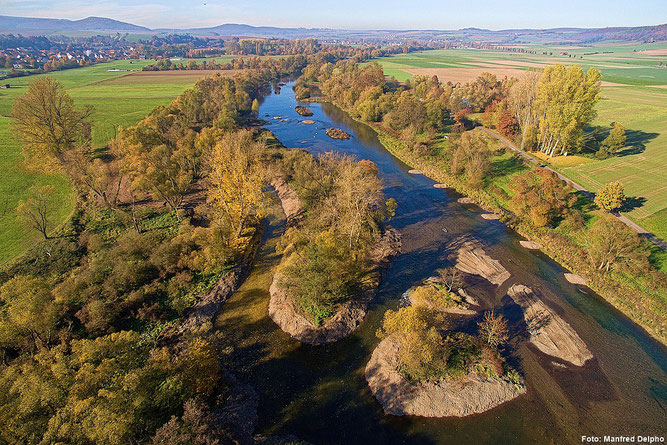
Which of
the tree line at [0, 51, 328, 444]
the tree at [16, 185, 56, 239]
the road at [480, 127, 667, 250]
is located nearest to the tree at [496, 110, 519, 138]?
the road at [480, 127, 667, 250]

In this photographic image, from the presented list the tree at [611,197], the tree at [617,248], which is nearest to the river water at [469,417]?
the tree at [617,248]

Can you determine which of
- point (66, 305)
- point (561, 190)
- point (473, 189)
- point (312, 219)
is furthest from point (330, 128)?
point (66, 305)

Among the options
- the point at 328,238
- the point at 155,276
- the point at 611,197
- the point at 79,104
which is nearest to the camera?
the point at 328,238

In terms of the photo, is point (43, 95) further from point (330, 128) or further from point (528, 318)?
point (528, 318)

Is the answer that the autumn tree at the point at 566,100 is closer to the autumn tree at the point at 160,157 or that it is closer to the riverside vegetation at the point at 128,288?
the riverside vegetation at the point at 128,288

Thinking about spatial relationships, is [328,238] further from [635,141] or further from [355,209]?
[635,141]

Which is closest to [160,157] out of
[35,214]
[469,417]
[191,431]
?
[35,214]
